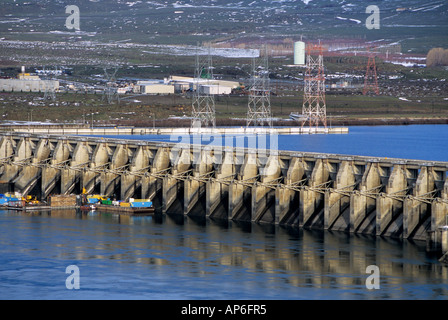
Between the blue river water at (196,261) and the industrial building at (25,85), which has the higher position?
the industrial building at (25,85)

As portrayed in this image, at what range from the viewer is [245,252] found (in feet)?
169

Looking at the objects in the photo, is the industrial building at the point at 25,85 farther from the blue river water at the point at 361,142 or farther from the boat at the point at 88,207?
the boat at the point at 88,207

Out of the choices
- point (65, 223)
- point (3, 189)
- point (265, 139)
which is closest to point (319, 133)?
point (265, 139)

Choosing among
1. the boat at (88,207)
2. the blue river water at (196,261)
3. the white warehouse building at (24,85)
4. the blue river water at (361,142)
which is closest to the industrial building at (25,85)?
the white warehouse building at (24,85)

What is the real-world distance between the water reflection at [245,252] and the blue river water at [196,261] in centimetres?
5

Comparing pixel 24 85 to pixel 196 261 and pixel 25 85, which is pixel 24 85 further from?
pixel 196 261

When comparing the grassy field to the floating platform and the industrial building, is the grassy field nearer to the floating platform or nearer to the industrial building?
the industrial building

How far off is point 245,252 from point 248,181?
9229 mm

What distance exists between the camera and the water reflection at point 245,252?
45.3 meters

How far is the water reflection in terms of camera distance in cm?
4530

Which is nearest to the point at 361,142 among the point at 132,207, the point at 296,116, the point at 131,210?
the point at 296,116

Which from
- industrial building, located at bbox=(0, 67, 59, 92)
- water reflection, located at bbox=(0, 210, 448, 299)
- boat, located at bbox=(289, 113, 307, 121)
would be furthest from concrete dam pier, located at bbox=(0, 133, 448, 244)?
industrial building, located at bbox=(0, 67, 59, 92)

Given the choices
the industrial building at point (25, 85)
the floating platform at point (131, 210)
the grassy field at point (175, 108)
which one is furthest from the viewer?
the industrial building at point (25, 85)

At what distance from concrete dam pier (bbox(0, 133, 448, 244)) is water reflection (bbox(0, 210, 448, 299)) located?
1.22 metres
